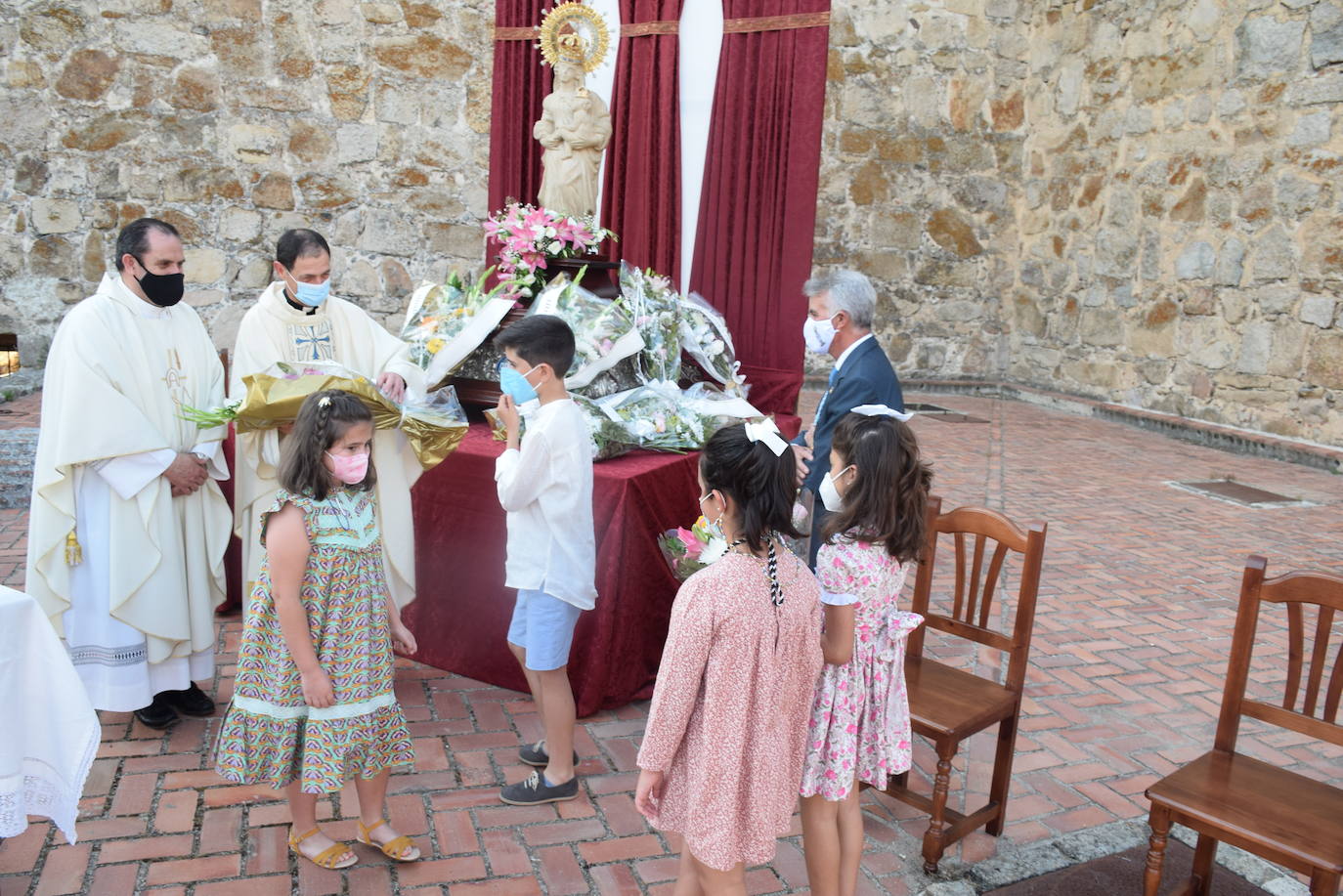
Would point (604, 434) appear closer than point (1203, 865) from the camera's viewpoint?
No

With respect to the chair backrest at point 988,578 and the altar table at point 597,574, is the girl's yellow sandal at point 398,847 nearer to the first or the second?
the altar table at point 597,574

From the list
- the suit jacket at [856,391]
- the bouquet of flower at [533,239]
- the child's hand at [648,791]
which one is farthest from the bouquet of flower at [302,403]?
the child's hand at [648,791]

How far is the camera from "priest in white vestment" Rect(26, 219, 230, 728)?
303 centimetres

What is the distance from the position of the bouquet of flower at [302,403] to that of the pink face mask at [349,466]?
1.14 feet

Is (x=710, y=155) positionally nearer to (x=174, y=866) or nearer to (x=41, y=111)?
(x=174, y=866)

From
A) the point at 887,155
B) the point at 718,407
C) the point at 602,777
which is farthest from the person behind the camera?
the point at 887,155

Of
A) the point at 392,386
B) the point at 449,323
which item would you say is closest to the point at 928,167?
the point at 449,323

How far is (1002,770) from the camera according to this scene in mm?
2797

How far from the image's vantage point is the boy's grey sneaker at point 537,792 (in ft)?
9.44

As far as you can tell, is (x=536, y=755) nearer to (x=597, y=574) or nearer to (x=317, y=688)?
(x=597, y=574)

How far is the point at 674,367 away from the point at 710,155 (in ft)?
4.70

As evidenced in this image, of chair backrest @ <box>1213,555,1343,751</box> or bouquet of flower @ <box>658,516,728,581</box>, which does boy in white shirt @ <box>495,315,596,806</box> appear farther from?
chair backrest @ <box>1213,555,1343,751</box>

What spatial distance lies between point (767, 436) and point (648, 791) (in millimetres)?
752

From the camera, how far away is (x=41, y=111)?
26.2ft
